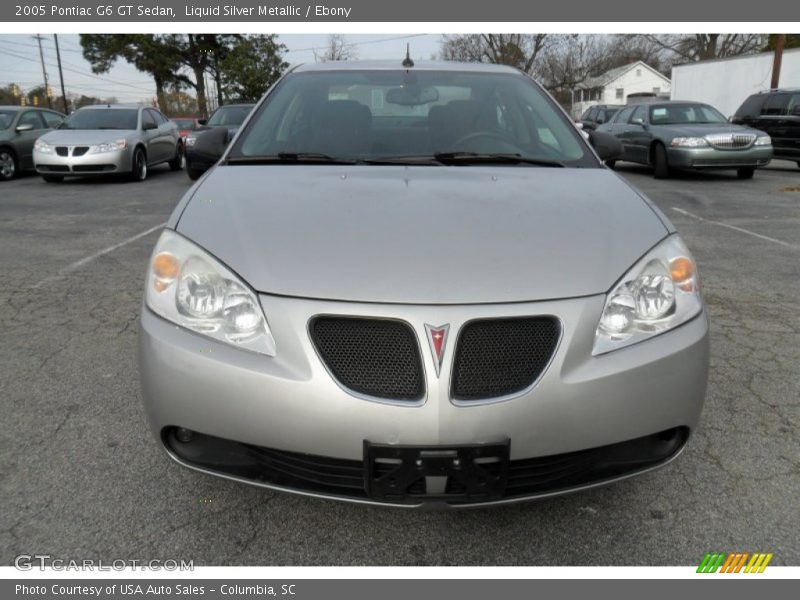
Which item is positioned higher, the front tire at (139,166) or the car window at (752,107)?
the car window at (752,107)

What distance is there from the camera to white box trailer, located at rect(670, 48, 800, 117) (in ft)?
71.1

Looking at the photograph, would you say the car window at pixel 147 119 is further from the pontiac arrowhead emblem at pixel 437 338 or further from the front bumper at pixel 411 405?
the pontiac arrowhead emblem at pixel 437 338

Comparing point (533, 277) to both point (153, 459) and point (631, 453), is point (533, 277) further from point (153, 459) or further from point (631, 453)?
point (153, 459)

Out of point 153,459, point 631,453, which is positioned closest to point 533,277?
point 631,453

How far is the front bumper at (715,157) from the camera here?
11602mm

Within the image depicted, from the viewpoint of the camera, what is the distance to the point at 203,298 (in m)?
1.94

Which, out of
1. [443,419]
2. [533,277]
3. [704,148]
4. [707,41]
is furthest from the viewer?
[707,41]

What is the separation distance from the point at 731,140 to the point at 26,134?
13.4 meters

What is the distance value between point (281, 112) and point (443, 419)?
77.7 inches

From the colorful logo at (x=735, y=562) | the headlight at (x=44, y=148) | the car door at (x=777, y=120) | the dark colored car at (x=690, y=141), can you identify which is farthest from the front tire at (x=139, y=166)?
the car door at (x=777, y=120)

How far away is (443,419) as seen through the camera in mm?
1689

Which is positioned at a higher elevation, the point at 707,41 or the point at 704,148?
the point at 707,41

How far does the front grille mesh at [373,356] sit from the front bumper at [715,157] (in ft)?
37.6
